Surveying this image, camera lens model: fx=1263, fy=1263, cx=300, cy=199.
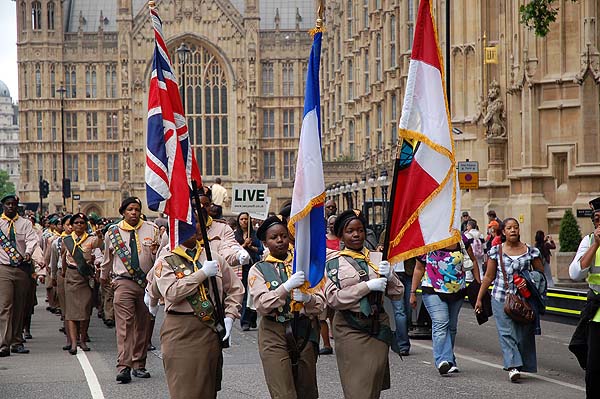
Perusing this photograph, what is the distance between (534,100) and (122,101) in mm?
61760

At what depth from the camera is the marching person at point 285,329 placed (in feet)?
29.1

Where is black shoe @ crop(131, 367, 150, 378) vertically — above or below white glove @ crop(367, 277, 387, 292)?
below

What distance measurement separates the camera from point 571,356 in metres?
15.3

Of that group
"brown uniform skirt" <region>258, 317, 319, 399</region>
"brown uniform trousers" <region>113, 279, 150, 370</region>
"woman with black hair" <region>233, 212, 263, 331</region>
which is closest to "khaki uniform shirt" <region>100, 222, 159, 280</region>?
"brown uniform trousers" <region>113, 279, 150, 370</region>

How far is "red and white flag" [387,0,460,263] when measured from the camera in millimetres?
9352

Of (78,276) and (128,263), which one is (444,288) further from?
(78,276)

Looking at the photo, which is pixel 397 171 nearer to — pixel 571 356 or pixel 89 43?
pixel 571 356

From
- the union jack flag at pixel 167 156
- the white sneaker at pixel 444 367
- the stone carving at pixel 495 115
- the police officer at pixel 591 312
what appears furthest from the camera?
the stone carving at pixel 495 115

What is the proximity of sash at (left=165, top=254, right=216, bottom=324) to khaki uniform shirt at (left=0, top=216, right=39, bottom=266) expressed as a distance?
693cm

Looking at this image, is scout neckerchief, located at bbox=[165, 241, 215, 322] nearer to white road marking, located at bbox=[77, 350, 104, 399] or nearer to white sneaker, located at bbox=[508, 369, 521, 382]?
white road marking, located at bbox=[77, 350, 104, 399]

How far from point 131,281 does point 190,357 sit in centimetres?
440

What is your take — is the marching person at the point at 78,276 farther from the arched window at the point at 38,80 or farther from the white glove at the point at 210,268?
the arched window at the point at 38,80

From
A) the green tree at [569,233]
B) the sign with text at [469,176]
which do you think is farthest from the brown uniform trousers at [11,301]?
the green tree at [569,233]

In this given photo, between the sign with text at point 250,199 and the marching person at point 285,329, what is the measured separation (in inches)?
620
